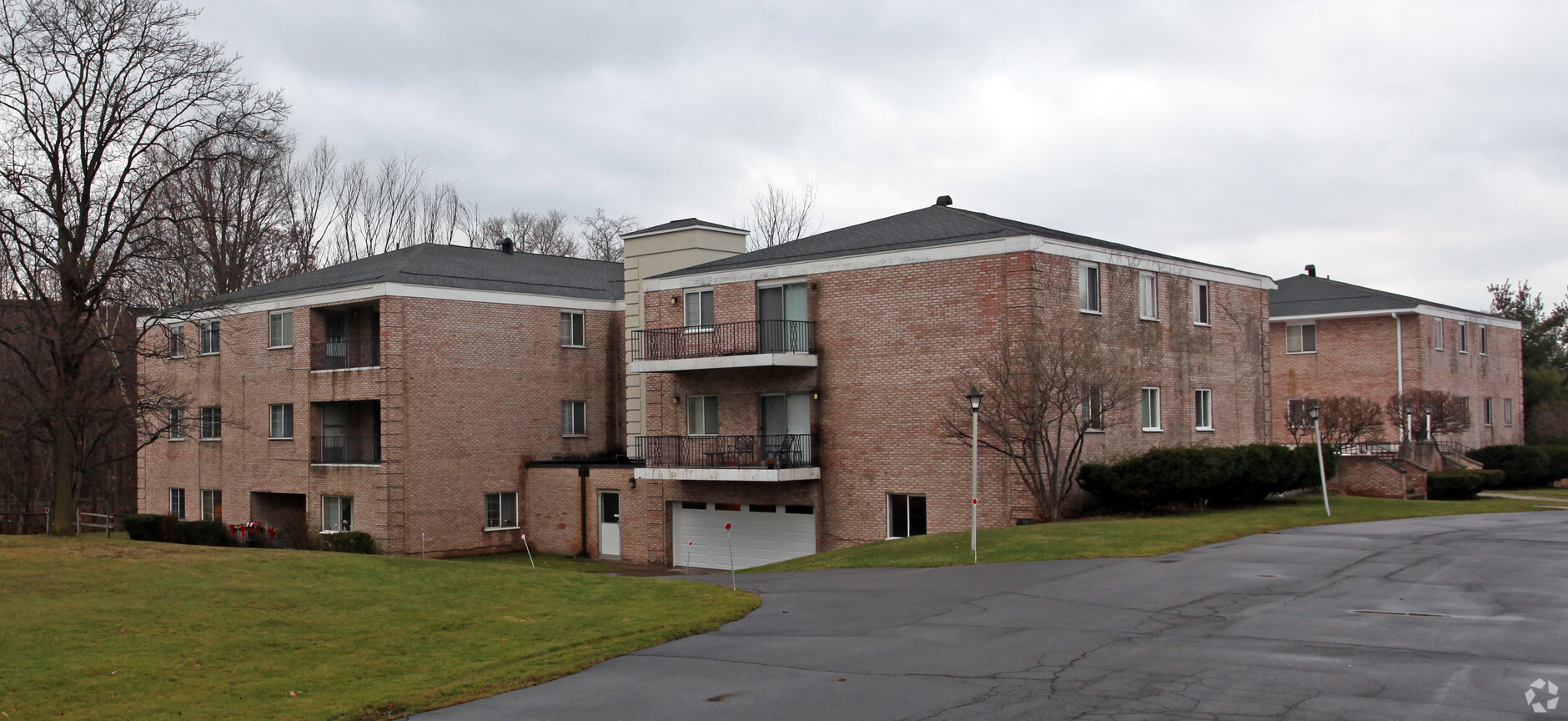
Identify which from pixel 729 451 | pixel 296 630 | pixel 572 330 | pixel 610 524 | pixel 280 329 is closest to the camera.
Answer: pixel 296 630

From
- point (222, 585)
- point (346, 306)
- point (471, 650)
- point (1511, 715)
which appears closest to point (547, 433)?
point (346, 306)

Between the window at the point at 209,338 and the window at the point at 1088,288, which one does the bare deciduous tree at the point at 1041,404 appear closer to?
the window at the point at 1088,288

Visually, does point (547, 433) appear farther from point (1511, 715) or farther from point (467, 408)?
point (1511, 715)

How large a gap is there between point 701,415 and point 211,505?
19723 millimetres

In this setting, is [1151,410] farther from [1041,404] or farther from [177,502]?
[177,502]

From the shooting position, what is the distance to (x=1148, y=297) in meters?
30.8

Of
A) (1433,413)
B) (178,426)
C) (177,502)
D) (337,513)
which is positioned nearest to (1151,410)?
(1433,413)

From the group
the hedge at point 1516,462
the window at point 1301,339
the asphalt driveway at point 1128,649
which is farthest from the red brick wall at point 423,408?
the hedge at point 1516,462

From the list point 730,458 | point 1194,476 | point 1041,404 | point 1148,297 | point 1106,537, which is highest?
point 1148,297

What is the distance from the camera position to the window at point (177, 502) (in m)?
43.4

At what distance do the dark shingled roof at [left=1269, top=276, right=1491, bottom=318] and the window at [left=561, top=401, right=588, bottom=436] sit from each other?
80.7 ft

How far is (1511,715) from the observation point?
8.82m

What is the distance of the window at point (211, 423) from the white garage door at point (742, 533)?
1788cm

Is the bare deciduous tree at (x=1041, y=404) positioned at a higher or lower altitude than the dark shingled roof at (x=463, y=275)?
lower
